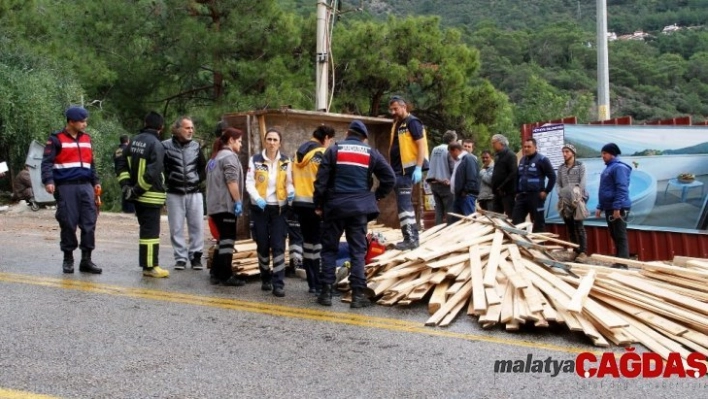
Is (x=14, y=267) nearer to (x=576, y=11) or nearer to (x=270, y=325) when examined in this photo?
(x=270, y=325)

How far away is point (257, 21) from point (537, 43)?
63.8 m

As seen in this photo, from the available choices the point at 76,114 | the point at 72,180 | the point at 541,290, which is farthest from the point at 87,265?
the point at 541,290

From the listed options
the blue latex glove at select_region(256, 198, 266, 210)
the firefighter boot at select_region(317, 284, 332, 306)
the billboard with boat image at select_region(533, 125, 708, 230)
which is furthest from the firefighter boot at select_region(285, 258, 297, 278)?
the billboard with boat image at select_region(533, 125, 708, 230)

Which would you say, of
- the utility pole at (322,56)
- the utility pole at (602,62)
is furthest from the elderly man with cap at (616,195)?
the utility pole at (602,62)

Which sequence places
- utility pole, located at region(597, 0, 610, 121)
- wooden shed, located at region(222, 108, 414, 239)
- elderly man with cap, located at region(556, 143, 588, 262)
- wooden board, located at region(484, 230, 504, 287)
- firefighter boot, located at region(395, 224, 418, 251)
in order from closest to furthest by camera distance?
wooden board, located at region(484, 230, 504, 287), firefighter boot, located at region(395, 224, 418, 251), wooden shed, located at region(222, 108, 414, 239), elderly man with cap, located at region(556, 143, 588, 262), utility pole, located at region(597, 0, 610, 121)

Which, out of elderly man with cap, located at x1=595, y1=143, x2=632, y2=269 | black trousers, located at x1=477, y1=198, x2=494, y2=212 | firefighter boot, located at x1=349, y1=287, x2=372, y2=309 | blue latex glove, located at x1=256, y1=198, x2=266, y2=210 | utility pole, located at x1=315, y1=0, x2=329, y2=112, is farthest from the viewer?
utility pole, located at x1=315, y1=0, x2=329, y2=112

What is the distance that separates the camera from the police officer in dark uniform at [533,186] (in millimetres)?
11359

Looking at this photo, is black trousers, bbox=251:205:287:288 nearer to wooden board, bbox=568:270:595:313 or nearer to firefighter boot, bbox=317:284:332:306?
firefighter boot, bbox=317:284:332:306

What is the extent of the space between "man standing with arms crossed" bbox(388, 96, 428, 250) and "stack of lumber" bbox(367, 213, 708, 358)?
356 mm

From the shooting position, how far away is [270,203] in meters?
8.02

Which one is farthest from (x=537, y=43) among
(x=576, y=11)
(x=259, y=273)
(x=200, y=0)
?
(x=259, y=273)

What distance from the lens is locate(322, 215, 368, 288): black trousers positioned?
732cm

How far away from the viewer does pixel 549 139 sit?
1263cm

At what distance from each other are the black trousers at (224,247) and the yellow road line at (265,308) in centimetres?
78
